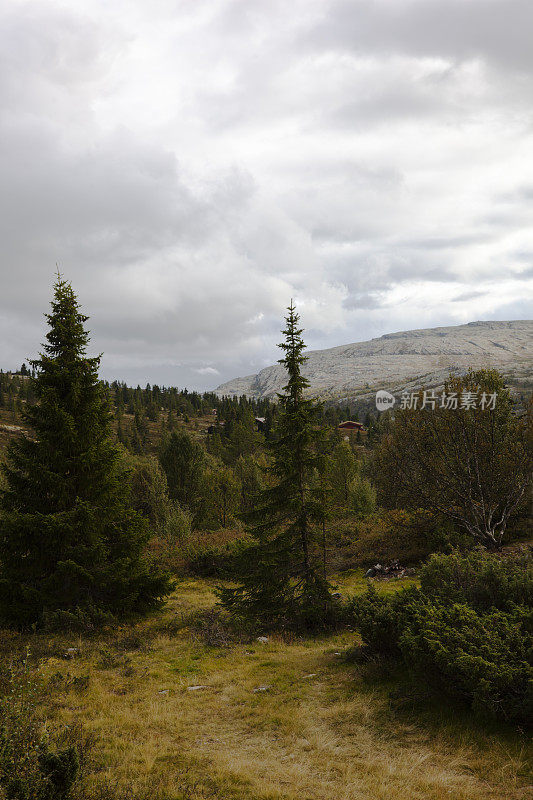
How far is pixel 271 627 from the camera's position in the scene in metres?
16.8

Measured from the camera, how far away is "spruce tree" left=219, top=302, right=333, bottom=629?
16328mm

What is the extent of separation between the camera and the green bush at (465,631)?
7.69m

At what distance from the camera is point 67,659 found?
12.6 meters

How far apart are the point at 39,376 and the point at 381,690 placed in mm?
15301

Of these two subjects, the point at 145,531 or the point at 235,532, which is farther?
the point at 235,532

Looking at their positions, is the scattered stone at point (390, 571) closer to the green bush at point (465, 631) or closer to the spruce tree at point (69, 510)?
the green bush at point (465, 631)

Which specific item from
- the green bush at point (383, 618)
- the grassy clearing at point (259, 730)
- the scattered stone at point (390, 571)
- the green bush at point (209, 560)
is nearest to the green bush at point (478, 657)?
the grassy clearing at point (259, 730)

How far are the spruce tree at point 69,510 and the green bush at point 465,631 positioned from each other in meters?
9.21

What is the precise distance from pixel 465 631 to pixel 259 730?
16.9 ft

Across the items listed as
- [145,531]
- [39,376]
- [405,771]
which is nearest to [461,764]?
[405,771]

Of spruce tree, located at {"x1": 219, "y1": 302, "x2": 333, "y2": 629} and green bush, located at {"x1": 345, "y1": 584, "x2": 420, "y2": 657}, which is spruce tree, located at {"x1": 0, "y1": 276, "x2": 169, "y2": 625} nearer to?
spruce tree, located at {"x1": 219, "y1": 302, "x2": 333, "y2": 629}

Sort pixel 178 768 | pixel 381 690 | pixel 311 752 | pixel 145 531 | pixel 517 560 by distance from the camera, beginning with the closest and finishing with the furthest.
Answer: pixel 178 768 → pixel 311 752 → pixel 381 690 → pixel 517 560 → pixel 145 531

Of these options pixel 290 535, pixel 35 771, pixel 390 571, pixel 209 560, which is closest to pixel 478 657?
pixel 35 771

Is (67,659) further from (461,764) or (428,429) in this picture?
(428,429)
